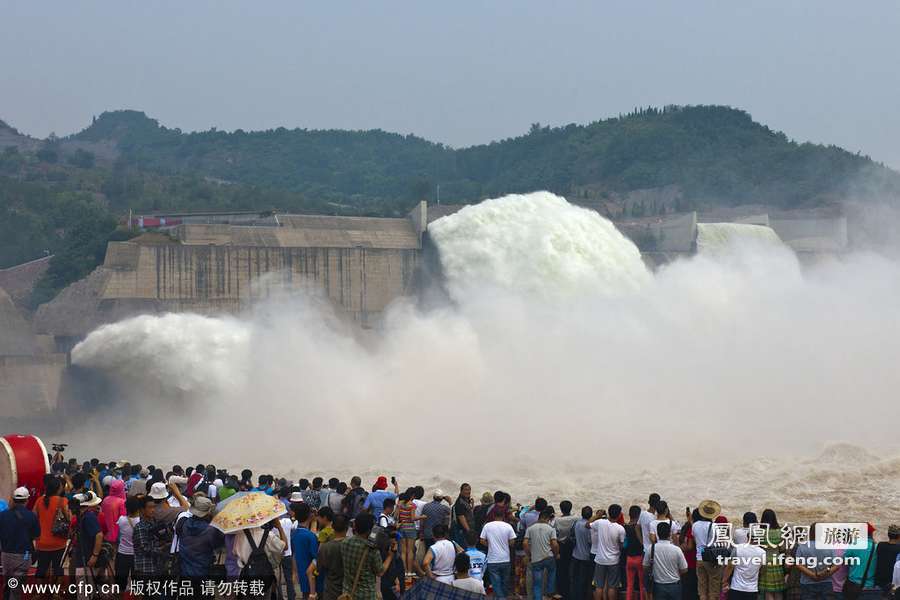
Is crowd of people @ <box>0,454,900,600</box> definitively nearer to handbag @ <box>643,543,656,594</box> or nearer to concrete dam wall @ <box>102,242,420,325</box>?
handbag @ <box>643,543,656,594</box>

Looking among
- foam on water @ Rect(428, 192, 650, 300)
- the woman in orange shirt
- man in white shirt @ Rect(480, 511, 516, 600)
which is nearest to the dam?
foam on water @ Rect(428, 192, 650, 300)

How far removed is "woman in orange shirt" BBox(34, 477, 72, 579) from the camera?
1194 cm

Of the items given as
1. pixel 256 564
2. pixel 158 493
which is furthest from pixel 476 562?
pixel 158 493

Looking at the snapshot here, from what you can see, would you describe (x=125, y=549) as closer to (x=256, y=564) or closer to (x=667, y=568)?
(x=256, y=564)

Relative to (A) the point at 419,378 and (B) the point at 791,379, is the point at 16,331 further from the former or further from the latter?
(B) the point at 791,379

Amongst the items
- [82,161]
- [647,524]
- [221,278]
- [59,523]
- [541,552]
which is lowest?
[541,552]

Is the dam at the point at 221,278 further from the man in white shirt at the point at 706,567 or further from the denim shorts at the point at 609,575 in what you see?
the man in white shirt at the point at 706,567

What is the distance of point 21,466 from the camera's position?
572 inches

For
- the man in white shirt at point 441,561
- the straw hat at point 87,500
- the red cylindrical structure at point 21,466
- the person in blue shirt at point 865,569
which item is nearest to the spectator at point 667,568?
the person in blue shirt at point 865,569

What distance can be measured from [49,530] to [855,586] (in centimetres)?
848

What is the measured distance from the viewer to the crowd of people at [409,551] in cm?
1091

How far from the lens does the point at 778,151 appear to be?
496 feet

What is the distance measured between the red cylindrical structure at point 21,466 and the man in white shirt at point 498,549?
5959mm

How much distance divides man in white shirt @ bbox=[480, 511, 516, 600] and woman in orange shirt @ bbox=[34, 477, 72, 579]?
4653mm
